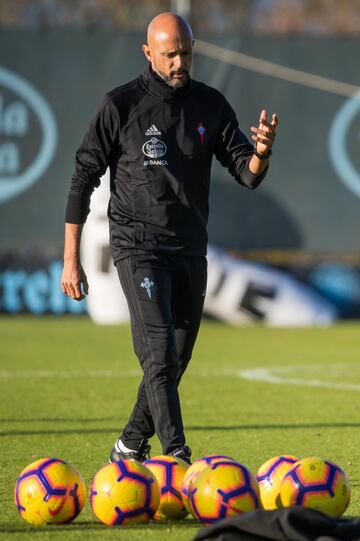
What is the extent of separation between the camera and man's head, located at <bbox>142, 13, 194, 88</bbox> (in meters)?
6.18

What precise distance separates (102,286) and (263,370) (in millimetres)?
6026

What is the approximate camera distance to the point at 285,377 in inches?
481

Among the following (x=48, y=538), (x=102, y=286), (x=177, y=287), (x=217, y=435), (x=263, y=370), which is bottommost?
(x=102, y=286)

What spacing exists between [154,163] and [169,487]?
1.72 meters

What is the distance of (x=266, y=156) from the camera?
6246 millimetres

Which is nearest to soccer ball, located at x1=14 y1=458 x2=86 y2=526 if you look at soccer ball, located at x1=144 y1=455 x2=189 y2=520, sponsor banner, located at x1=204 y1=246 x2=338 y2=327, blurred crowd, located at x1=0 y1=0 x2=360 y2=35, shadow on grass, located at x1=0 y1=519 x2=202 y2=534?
shadow on grass, located at x1=0 y1=519 x2=202 y2=534

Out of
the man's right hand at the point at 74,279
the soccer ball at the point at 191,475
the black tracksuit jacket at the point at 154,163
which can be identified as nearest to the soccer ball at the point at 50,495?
the soccer ball at the point at 191,475

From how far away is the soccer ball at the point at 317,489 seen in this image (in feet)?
17.5

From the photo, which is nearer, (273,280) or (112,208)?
→ (112,208)

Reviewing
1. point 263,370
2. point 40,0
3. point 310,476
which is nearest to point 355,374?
point 263,370

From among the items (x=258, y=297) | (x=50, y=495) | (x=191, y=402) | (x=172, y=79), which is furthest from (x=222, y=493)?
(x=258, y=297)

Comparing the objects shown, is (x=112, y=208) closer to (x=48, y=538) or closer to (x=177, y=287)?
(x=177, y=287)

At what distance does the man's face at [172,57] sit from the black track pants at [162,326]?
2.99 ft

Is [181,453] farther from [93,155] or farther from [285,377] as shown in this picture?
[285,377]
